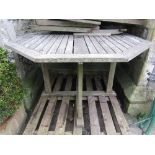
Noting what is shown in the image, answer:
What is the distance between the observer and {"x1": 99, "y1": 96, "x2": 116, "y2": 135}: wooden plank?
2273 millimetres

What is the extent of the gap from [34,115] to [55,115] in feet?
1.13

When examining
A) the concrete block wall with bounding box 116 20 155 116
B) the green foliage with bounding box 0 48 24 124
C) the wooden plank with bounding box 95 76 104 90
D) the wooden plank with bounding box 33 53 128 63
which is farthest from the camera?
the wooden plank with bounding box 95 76 104 90

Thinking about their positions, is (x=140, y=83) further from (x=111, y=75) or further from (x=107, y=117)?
(x=107, y=117)

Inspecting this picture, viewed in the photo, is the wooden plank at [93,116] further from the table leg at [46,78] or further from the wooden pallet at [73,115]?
the table leg at [46,78]

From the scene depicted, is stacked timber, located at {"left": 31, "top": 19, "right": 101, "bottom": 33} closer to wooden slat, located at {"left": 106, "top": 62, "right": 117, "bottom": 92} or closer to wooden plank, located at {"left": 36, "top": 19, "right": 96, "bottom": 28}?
wooden plank, located at {"left": 36, "top": 19, "right": 96, "bottom": 28}

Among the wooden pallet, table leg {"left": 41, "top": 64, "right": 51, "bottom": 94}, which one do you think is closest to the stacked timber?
table leg {"left": 41, "top": 64, "right": 51, "bottom": 94}

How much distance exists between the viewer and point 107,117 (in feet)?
8.19

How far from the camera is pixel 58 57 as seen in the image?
1.56 metres

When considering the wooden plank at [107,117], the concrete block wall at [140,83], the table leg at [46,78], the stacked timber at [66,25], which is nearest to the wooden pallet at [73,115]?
the wooden plank at [107,117]

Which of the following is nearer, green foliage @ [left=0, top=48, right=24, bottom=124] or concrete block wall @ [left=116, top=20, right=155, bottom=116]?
green foliage @ [left=0, top=48, right=24, bottom=124]

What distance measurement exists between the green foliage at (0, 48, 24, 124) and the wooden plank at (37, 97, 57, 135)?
1.50 ft

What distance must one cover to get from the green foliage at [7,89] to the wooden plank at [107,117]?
1.28m

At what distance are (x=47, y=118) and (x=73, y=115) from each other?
0.43m
